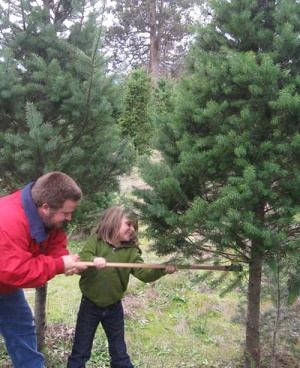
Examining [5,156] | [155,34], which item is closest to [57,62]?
[5,156]

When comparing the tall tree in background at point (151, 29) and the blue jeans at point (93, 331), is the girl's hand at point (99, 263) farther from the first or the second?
the tall tree in background at point (151, 29)

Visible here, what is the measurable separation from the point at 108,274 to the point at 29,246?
0.78 meters

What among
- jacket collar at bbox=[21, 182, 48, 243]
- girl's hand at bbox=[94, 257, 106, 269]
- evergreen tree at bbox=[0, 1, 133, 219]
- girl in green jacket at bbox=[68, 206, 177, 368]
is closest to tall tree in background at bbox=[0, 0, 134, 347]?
evergreen tree at bbox=[0, 1, 133, 219]

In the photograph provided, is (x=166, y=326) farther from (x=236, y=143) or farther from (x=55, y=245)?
(x=236, y=143)

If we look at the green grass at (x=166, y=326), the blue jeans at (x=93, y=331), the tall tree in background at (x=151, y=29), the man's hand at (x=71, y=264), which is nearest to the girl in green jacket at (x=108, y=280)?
the blue jeans at (x=93, y=331)

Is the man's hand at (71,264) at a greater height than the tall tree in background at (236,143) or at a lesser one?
lesser

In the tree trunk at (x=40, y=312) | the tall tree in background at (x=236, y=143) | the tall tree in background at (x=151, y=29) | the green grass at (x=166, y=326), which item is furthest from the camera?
the tall tree in background at (x=151, y=29)

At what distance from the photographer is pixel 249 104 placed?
9.12 feet

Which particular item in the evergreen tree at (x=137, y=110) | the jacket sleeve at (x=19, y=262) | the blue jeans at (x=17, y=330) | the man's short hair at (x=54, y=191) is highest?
the evergreen tree at (x=137, y=110)

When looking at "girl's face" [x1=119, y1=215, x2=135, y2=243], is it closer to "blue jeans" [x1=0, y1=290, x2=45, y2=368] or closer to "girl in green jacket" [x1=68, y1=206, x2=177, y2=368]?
"girl in green jacket" [x1=68, y1=206, x2=177, y2=368]

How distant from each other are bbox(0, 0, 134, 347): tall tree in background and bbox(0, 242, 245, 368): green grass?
0.78 meters

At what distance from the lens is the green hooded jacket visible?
348 cm

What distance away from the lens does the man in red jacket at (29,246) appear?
9.05ft

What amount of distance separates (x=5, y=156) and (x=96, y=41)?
1.24 m
